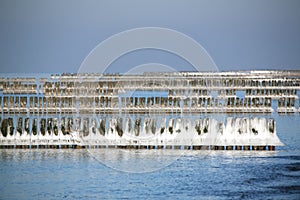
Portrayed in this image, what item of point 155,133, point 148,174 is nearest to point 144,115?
point 155,133

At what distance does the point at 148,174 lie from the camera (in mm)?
39750

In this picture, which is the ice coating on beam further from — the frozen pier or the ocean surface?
the ocean surface

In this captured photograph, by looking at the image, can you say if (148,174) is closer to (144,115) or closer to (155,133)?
(155,133)

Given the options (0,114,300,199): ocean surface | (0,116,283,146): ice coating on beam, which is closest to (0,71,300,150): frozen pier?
(0,116,283,146): ice coating on beam

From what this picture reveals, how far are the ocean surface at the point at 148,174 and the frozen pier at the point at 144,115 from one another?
85 centimetres

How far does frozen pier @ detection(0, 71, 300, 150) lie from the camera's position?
147 feet

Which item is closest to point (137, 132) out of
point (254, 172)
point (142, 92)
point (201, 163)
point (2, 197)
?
point (201, 163)

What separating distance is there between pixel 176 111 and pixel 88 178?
85.2 feet

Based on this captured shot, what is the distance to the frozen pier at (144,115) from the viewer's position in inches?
1761

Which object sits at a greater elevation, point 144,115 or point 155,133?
point 144,115

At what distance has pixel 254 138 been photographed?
147 feet

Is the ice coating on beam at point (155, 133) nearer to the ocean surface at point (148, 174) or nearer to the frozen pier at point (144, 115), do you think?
the frozen pier at point (144, 115)

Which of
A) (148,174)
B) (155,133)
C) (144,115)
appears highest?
(144,115)

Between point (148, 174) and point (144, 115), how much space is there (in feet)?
70.5
